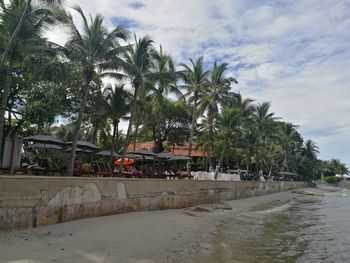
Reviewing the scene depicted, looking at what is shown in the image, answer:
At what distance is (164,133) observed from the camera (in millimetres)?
41188

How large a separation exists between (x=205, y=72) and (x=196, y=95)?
89.5 inches

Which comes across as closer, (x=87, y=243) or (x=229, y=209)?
(x=87, y=243)

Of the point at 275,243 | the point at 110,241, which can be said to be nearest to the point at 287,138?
the point at 275,243

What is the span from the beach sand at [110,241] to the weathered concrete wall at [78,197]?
1.05ft

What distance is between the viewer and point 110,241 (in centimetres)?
934

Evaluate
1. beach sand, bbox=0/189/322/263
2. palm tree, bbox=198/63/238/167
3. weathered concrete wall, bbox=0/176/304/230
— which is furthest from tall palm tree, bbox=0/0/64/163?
palm tree, bbox=198/63/238/167

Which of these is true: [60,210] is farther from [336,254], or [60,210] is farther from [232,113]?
[232,113]

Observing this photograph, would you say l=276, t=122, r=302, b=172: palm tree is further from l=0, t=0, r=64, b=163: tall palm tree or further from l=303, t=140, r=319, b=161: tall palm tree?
l=0, t=0, r=64, b=163: tall palm tree

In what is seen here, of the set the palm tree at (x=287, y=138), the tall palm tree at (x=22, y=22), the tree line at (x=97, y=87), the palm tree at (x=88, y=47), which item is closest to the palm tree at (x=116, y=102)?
the tree line at (x=97, y=87)

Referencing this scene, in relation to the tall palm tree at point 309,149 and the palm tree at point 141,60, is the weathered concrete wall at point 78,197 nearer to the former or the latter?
the palm tree at point 141,60

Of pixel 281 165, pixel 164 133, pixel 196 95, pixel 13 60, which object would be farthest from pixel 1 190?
pixel 281 165

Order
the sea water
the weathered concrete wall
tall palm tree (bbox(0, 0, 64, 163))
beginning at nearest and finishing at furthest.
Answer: the weathered concrete wall
the sea water
tall palm tree (bbox(0, 0, 64, 163))

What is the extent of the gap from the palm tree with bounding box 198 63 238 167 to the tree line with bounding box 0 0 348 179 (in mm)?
96

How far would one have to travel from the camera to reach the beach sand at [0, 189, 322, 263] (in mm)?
7520
